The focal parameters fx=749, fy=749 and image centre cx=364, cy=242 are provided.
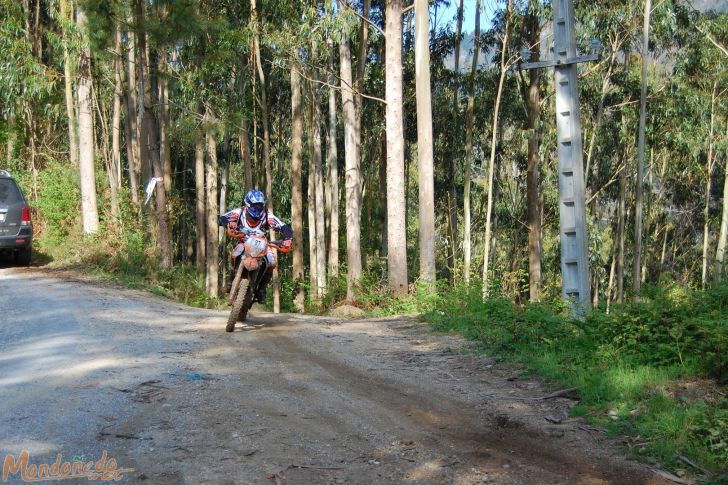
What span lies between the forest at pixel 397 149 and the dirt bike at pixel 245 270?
279 cm

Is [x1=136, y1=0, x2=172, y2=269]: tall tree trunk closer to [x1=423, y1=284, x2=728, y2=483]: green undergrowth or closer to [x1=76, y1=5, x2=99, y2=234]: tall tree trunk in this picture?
[x1=76, y1=5, x2=99, y2=234]: tall tree trunk

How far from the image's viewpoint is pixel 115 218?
1769 centimetres

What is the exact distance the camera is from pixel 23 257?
1733 cm

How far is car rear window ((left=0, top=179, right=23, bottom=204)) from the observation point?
16000mm

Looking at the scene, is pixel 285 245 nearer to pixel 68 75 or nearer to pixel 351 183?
pixel 351 183

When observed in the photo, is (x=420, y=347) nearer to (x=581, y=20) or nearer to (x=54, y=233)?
(x=54, y=233)

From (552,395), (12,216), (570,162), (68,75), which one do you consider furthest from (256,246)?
(68,75)

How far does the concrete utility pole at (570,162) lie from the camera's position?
882cm

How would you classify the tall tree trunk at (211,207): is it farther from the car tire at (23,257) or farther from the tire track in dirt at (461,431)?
the tire track in dirt at (461,431)

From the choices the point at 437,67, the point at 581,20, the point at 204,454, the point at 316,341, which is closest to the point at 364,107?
the point at 437,67

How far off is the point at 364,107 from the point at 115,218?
15083mm

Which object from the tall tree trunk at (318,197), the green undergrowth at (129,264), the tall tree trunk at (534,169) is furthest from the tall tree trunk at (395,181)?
the tall tree trunk at (534,169)

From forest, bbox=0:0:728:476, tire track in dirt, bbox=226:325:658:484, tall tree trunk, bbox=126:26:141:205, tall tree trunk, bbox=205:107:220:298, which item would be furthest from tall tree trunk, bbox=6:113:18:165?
tire track in dirt, bbox=226:325:658:484

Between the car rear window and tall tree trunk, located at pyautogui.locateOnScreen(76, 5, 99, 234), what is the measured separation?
1967mm
